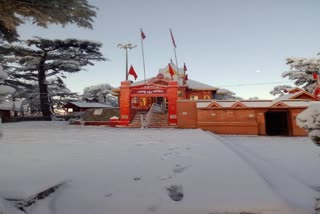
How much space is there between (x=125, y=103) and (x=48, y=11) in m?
16.2

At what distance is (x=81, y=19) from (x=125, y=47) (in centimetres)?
2446

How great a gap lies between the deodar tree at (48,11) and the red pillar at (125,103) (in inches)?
588

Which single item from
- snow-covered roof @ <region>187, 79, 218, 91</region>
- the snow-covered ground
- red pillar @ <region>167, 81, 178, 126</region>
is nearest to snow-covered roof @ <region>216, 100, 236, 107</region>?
red pillar @ <region>167, 81, 178, 126</region>

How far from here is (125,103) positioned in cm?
2145

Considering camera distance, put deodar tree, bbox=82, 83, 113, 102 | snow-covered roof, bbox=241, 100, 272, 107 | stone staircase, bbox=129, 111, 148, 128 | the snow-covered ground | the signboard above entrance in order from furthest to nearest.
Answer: deodar tree, bbox=82, 83, 113, 102 < the signboard above entrance < stone staircase, bbox=129, 111, 148, 128 < snow-covered roof, bbox=241, 100, 272, 107 < the snow-covered ground

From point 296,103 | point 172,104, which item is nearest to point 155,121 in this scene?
point 172,104

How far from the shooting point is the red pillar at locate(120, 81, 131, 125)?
70.2ft

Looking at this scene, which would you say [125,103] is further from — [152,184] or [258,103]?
[152,184]

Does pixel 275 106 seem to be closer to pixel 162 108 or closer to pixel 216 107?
pixel 216 107

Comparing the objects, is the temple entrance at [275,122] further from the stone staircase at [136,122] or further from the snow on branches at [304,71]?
the stone staircase at [136,122]

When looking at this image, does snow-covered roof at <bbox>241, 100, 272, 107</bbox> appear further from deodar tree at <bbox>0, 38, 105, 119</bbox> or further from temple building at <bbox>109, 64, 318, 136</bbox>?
deodar tree at <bbox>0, 38, 105, 119</bbox>

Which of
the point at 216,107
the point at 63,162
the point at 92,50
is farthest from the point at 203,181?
the point at 92,50

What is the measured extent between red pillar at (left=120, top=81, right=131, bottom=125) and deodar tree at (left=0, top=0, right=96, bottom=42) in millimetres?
14942

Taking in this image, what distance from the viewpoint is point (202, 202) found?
4.02 meters
